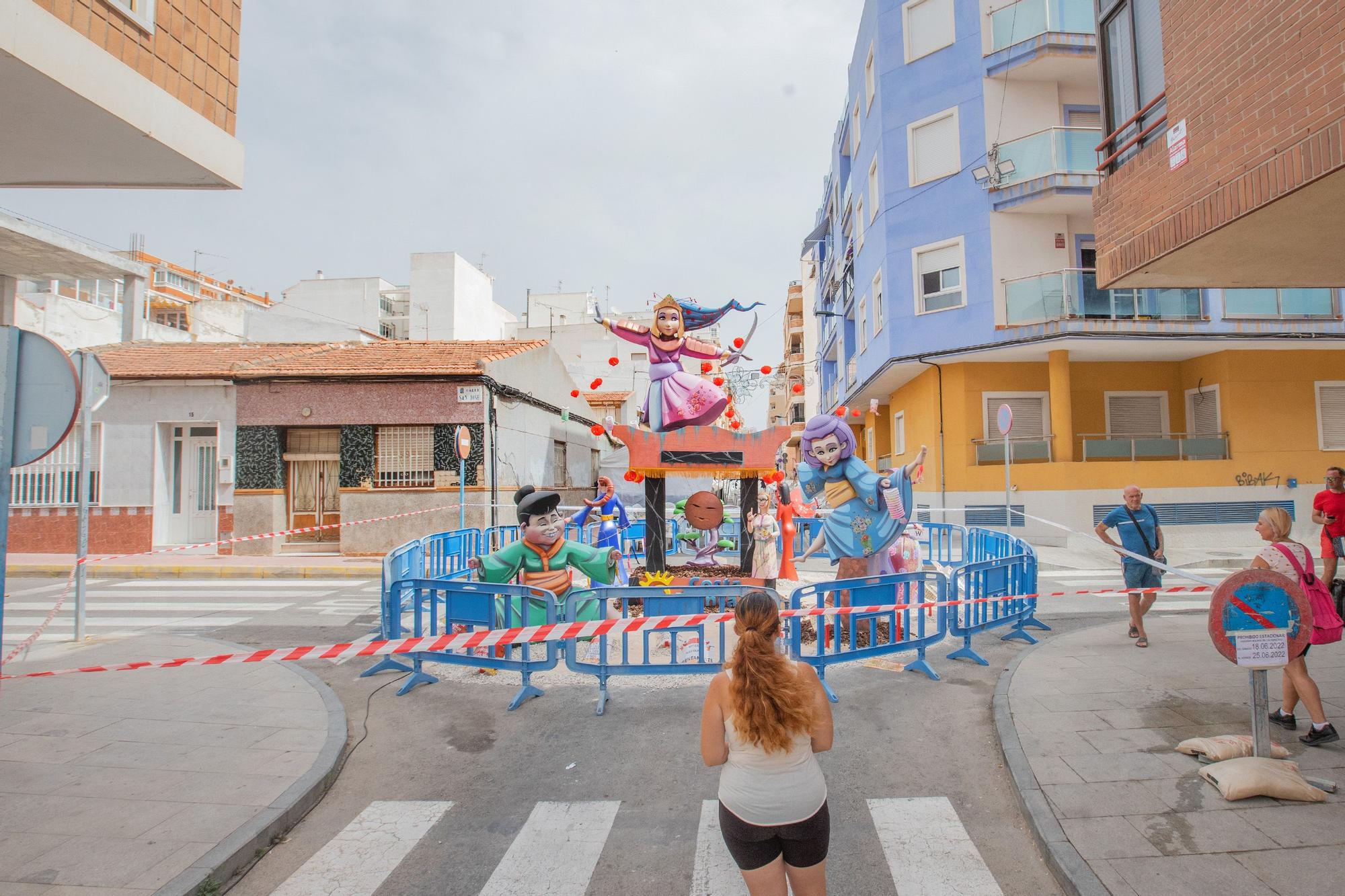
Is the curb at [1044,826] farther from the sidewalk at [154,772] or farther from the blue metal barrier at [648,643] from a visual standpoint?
the sidewalk at [154,772]

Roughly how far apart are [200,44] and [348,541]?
37.2ft

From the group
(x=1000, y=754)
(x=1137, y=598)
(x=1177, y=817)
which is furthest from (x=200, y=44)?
(x=1137, y=598)

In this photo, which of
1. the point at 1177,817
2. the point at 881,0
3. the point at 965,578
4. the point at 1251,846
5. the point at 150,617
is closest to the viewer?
the point at 1251,846

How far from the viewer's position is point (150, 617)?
9633mm

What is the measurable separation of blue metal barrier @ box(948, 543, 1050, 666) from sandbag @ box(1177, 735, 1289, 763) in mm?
2436

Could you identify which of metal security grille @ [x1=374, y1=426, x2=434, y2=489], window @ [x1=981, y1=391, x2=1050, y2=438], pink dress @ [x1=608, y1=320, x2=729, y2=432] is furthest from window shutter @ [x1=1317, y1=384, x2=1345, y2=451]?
metal security grille @ [x1=374, y1=426, x2=434, y2=489]

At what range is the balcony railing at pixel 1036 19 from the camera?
1628 centimetres

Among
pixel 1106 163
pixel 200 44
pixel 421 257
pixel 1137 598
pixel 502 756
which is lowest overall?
pixel 502 756

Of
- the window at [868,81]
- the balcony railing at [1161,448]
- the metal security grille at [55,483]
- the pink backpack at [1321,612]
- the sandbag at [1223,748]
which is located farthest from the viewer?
the window at [868,81]

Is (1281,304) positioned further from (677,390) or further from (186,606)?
(186,606)

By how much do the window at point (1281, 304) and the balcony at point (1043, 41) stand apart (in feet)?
20.6

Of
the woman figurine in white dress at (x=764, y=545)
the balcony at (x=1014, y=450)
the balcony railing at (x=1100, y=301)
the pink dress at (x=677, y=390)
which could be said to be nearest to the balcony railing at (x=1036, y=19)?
the balcony railing at (x=1100, y=301)

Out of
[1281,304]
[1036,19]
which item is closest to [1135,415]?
[1281,304]

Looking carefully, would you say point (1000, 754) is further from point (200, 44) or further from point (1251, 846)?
point (200, 44)
